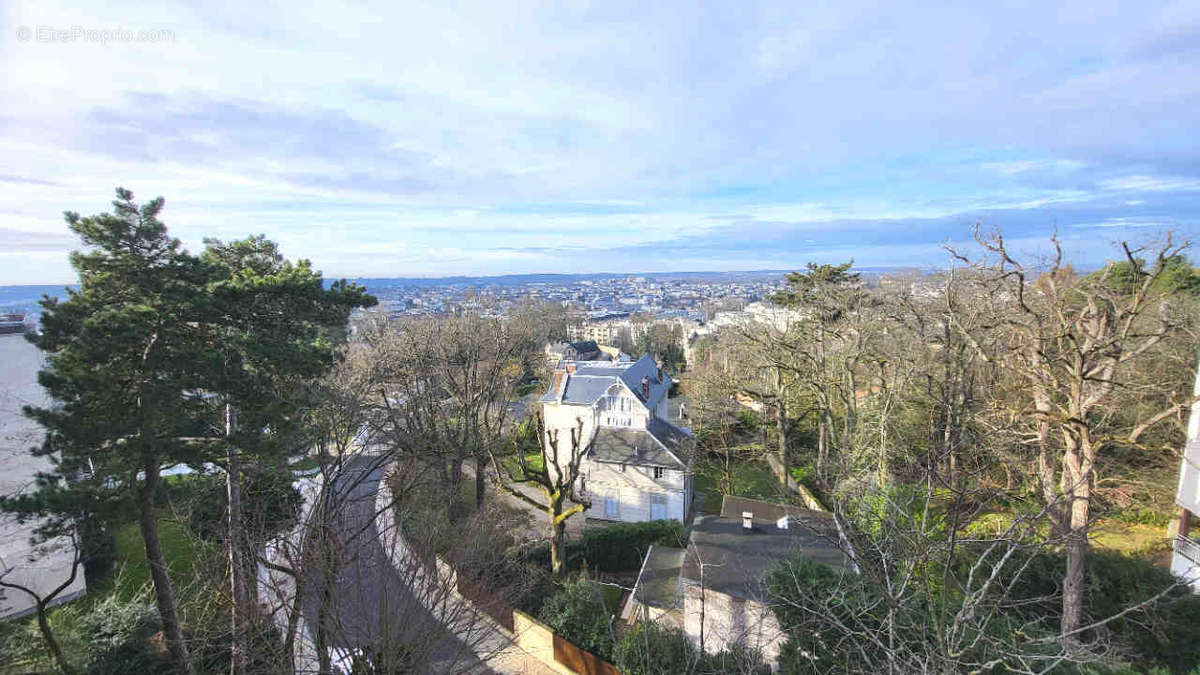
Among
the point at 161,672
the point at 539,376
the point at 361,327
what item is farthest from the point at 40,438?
the point at 539,376

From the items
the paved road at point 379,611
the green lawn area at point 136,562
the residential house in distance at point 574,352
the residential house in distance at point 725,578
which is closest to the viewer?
the paved road at point 379,611

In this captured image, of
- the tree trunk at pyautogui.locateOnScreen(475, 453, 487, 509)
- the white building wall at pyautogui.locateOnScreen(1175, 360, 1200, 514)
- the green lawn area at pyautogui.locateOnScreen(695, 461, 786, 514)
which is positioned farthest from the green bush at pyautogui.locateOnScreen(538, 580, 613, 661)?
→ the white building wall at pyautogui.locateOnScreen(1175, 360, 1200, 514)

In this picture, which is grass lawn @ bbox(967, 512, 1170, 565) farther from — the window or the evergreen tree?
the evergreen tree

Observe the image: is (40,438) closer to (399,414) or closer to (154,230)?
(154,230)

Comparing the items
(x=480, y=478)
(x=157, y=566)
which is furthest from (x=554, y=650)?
(x=157, y=566)

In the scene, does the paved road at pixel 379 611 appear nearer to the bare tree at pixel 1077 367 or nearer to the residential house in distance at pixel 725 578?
the residential house in distance at pixel 725 578

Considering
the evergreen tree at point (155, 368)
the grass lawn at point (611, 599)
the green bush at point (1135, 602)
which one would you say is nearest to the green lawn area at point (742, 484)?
the grass lawn at point (611, 599)
